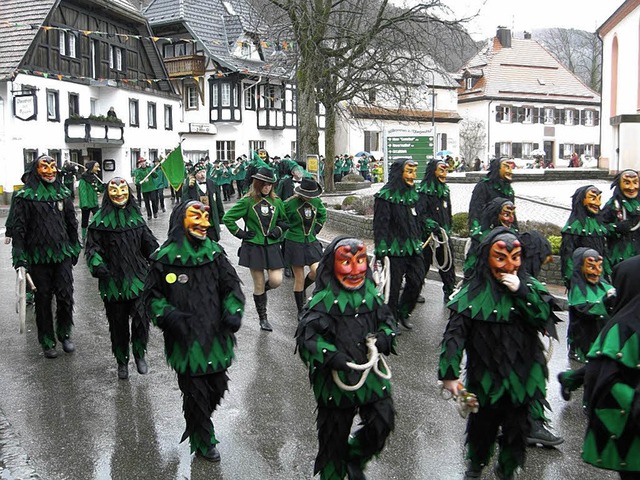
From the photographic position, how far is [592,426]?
12.1 feet

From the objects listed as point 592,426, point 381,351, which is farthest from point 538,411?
point 592,426

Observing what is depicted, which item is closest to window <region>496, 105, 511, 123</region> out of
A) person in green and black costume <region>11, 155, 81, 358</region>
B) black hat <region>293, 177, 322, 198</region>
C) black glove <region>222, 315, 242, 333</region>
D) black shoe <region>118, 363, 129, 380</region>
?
black hat <region>293, 177, 322, 198</region>

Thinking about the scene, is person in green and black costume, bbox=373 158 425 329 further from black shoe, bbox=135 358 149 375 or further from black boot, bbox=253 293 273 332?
black shoe, bbox=135 358 149 375

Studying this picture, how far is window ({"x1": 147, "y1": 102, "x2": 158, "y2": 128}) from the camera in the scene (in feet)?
138

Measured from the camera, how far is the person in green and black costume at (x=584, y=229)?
8289 mm

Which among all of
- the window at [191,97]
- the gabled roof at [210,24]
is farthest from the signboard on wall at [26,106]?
the window at [191,97]

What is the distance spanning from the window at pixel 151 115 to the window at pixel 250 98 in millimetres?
8364

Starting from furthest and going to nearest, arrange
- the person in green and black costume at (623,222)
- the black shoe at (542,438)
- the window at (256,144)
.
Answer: the window at (256,144) < the person in green and black costume at (623,222) < the black shoe at (542,438)

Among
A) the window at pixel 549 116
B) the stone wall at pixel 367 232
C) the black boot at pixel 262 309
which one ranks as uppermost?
the window at pixel 549 116

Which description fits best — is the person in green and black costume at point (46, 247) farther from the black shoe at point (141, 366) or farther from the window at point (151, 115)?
the window at point (151, 115)

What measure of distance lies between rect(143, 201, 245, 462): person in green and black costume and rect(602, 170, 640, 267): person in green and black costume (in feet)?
16.1

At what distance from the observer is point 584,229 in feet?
27.2

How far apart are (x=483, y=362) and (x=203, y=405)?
1.99 m

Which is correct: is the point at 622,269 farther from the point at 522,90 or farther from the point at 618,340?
the point at 522,90
